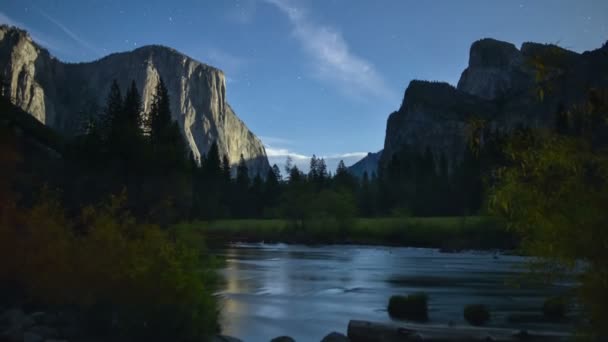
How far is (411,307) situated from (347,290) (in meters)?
11.8

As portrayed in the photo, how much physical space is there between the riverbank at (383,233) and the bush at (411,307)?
128ft

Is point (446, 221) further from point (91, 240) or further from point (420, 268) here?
point (91, 240)

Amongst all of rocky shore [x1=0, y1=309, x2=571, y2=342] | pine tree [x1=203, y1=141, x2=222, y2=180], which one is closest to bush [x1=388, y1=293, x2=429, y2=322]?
rocky shore [x1=0, y1=309, x2=571, y2=342]

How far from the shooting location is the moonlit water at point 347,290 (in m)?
22.5

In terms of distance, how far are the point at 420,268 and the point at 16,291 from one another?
34.8 metres

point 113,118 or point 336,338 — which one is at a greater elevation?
point 113,118

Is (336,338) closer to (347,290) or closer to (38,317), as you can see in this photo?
(38,317)

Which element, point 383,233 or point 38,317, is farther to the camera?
point 383,233

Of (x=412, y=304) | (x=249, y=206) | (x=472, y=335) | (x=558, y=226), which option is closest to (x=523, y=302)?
(x=412, y=304)

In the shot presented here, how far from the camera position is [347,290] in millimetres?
34531

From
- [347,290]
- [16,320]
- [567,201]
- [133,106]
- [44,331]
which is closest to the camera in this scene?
[567,201]

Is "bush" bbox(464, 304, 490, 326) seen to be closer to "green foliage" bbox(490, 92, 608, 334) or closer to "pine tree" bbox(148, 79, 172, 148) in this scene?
"green foliage" bbox(490, 92, 608, 334)

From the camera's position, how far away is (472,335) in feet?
53.9

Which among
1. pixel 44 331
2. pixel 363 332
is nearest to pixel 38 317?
pixel 44 331
